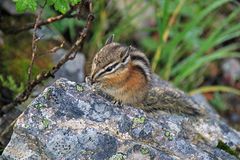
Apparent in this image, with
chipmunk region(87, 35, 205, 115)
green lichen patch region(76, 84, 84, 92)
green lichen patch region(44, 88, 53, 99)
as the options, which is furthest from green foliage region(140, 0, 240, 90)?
green lichen patch region(44, 88, 53, 99)

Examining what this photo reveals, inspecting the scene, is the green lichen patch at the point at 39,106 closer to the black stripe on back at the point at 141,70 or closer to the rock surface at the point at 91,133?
the rock surface at the point at 91,133

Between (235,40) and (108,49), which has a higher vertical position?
(235,40)

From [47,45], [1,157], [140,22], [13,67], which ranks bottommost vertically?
[1,157]

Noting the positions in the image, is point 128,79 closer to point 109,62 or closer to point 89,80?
point 109,62

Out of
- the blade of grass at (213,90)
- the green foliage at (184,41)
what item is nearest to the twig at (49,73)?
the green foliage at (184,41)

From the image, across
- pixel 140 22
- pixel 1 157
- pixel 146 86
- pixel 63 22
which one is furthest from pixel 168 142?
pixel 140 22

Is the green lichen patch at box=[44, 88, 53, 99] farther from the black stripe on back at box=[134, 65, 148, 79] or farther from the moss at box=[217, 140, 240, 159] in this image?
the moss at box=[217, 140, 240, 159]

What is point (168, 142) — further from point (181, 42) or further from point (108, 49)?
point (181, 42)

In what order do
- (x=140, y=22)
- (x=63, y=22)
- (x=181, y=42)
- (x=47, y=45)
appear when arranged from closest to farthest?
Answer: 1. (x=47, y=45)
2. (x=63, y=22)
3. (x=181, y=42)
4. (x=140, y=22)
